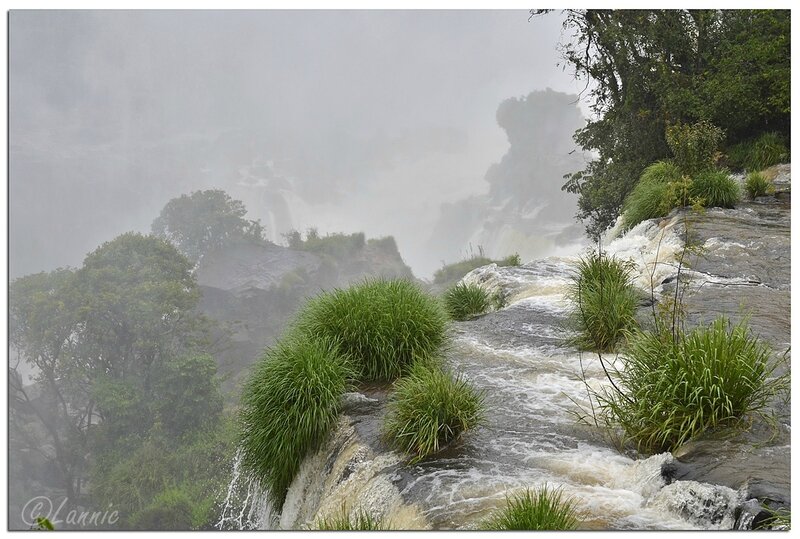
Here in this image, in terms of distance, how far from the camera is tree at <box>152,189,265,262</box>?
27.0m

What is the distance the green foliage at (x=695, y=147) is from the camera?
9430 mm

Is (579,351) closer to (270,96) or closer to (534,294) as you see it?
(534,294)

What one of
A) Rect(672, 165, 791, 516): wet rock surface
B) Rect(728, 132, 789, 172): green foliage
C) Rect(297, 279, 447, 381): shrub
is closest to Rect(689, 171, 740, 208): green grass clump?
Rect(672, 165, 791, 516): wet rock surface

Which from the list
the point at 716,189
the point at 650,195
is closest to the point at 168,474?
the point at 650,195

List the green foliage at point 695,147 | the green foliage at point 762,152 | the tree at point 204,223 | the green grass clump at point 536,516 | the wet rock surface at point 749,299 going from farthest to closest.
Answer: the tree at point 204,223
the green foliage at point 762,152
the green foliage at point 695,147
the wet rock surface at point 749,299
the green grass clump at point 536,516

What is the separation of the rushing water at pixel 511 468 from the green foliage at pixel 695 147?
5.76 metres

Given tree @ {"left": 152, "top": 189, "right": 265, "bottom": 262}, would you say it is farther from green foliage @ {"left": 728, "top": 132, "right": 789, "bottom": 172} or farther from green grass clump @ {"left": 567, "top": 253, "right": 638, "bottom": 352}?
green grass clump @ {"left": 567, "top": 253, "right": 638, "bottom": 352}

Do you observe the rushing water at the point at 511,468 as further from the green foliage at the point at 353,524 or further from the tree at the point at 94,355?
the tree at the point at 94,355

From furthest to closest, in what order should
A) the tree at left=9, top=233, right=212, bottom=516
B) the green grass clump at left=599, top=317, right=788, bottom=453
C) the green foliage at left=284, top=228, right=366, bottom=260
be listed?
the green foliage at left=284, top=228, right=366, bottom=260 < the tree at left=9, top=233, right=212, bottom=516 < the green grass clump at left=599, top=317, right=788, bottom=453

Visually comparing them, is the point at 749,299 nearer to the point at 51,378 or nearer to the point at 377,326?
the point at 377,326

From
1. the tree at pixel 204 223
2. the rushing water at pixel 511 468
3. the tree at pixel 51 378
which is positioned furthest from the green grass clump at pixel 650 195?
the tree at pixel 204 223

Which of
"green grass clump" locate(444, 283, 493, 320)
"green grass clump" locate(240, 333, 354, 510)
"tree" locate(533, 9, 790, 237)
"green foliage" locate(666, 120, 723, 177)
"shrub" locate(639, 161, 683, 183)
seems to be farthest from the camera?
"shrub" locate(639, 161, 683, 183)

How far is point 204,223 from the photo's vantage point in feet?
95.2

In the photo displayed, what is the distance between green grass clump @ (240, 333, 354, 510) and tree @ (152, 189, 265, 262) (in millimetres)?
22819
